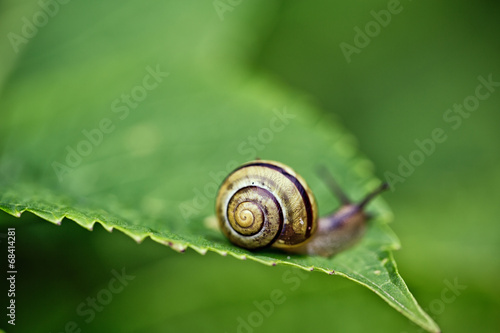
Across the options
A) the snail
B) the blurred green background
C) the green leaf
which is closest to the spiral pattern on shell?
the snail

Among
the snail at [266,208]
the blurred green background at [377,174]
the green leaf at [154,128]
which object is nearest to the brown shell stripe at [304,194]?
the snail at [266,208]

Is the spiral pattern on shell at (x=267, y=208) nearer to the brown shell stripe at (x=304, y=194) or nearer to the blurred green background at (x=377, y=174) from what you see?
the brown shell stripe at (x=304, y=194)

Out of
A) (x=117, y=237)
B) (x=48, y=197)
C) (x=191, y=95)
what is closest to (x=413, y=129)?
(x=191, y=95)

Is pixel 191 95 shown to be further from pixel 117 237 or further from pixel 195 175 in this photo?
pixel 117 237

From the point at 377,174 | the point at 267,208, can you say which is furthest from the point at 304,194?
the point at 377,174

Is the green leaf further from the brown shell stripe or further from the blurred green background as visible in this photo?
the brown shell stripe
